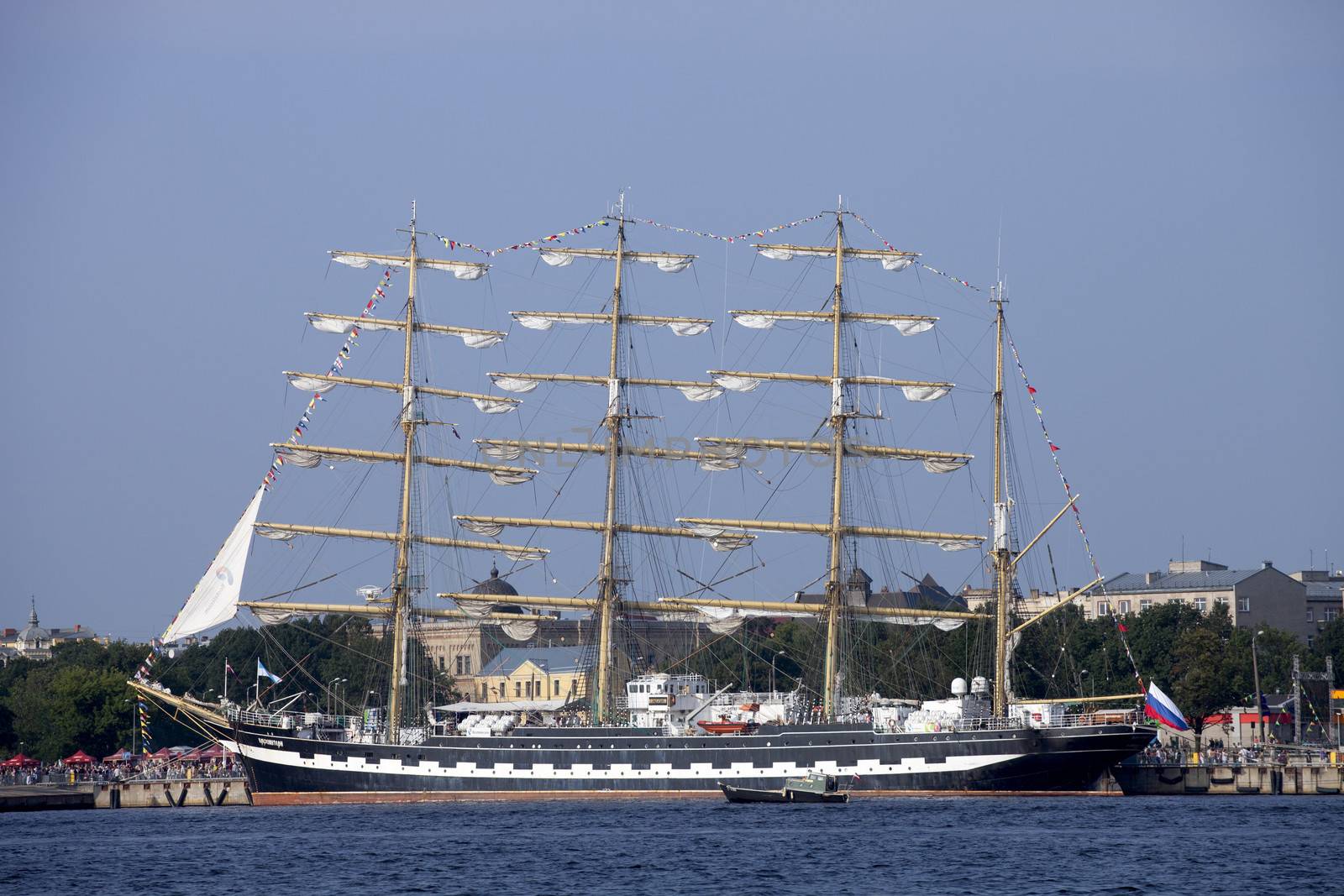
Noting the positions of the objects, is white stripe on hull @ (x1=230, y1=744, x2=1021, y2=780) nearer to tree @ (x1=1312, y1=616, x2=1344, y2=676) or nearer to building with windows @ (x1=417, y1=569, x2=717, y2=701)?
building with windows @ (x1=417, y1=569, x2=717, y2=701)

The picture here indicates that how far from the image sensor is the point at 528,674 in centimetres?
16912

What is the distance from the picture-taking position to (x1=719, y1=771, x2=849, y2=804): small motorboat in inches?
3002

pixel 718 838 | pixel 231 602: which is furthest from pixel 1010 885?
pixel 231 602

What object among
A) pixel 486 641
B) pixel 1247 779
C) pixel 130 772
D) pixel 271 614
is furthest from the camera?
pixel 486 641

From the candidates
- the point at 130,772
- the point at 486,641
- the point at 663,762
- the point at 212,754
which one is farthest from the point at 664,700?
the point at 486,641

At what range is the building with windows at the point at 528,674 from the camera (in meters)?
166

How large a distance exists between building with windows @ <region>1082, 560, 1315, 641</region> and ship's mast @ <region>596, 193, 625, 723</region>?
3217 inches

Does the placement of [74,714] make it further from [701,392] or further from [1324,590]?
[1324,590]

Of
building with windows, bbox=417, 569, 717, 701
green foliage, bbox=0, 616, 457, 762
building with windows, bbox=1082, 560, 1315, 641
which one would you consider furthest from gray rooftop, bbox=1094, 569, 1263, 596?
green foliage, bbox=0, 616, 457, 762

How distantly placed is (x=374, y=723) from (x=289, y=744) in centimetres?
430

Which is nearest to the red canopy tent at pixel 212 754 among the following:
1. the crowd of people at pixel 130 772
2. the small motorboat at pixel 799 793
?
the crowd of people at pixel 130 772

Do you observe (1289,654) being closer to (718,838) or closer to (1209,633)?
(1209,633)

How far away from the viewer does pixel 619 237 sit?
8988cm

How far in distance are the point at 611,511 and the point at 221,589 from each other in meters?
18.9
